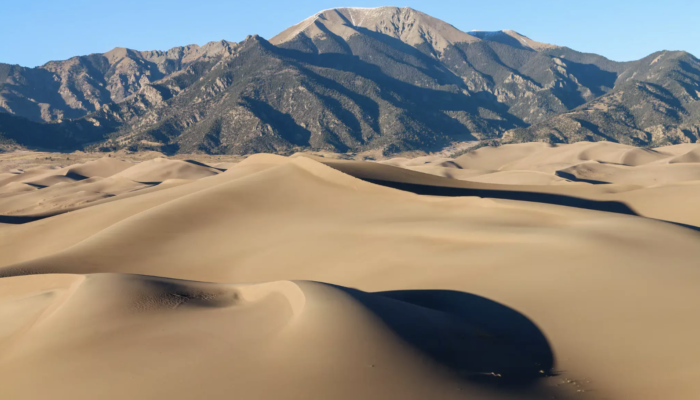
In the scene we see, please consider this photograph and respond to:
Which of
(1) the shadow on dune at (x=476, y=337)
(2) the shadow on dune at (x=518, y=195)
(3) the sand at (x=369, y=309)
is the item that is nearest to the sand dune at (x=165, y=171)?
(2) the shadow on dune at (x=518, y=195)

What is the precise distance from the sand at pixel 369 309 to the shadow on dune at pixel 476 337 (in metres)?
0.04

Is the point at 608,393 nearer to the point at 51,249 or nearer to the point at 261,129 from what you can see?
the point at 51,249

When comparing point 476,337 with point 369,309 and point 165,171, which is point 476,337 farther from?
point 165,171

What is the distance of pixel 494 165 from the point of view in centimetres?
12988

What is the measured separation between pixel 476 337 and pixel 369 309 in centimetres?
207

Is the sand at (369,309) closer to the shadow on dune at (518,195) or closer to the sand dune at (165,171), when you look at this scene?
the shadow on dune at (518,195)

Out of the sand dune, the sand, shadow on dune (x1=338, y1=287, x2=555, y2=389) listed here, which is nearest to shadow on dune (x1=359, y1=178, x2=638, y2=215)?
the sand

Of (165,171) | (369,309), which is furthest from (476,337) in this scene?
(165,171)

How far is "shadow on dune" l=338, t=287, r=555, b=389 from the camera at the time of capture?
8.59 meters

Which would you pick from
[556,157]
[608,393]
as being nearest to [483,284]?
[608,393]

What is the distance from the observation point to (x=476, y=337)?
9.96m

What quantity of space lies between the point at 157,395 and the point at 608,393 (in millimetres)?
6663

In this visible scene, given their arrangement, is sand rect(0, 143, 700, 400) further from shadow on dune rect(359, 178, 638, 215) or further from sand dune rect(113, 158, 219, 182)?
sand dune rect(113, 158, 219, 182)

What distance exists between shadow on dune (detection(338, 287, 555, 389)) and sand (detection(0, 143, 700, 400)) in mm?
42
